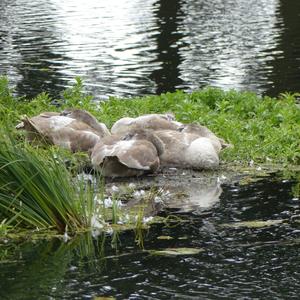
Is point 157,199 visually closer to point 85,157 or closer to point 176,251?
point 85,157

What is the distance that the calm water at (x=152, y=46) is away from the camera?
1831 cm

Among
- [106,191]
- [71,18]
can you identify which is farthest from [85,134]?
[71,18]

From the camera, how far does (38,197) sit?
849 cm

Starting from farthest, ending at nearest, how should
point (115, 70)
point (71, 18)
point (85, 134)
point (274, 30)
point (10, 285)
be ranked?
point (71, 18)
point (274, 30)
point (115, 70)
point (85, 134)
point (10, 285)

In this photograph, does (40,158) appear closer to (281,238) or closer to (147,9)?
(281,238)

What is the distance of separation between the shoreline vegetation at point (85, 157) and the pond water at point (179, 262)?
13.6 inches

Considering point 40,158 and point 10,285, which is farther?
point 40,158

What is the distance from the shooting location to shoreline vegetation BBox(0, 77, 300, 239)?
8.51 metres

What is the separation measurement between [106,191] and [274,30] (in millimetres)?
16131

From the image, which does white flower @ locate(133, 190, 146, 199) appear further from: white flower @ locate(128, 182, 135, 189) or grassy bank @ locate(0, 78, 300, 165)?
grassy bank @ locate(0, 78, 300, 165)

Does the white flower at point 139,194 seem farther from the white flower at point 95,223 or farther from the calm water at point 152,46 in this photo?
the calm water at point 152,46

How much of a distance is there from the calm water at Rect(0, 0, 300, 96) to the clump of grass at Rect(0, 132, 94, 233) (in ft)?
27.3

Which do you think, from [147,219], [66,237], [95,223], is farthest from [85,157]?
[66,237]

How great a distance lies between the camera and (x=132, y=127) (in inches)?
452
